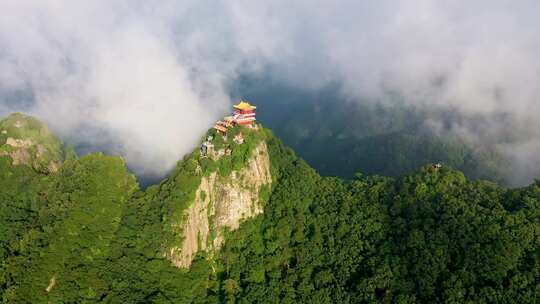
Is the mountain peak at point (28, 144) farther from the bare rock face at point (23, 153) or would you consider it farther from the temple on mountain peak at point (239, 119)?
the temple on mountain peak at point (239, 119)

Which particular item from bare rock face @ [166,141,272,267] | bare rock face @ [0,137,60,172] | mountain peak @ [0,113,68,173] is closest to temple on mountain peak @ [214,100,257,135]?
bare rock face @ [166,141,272,267]

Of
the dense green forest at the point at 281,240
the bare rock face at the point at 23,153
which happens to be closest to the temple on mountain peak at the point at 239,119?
the dense green forest at the point at 281,240

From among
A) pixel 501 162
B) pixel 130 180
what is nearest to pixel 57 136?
pixel 130 180

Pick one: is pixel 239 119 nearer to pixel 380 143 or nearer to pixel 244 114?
pixel 244 114

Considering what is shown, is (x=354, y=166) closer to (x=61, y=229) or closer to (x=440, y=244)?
(x=440, y=244)

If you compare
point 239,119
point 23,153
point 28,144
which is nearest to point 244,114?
point 239,119

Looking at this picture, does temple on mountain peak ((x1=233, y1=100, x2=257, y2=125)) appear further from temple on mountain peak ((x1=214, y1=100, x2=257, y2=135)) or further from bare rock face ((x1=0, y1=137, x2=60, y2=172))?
bare rock face ((x1=0, y1=137, x2=60, y2=172))
